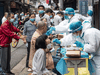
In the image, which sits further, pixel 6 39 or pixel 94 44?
pixel 6 39

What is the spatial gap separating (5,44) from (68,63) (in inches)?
116

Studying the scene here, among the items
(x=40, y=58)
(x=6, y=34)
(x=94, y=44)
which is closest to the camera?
(x=94, y=44)

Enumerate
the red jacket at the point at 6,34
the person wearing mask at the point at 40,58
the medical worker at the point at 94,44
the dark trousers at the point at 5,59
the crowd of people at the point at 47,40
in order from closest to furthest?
the medical worker at the point at 94,44 < the crowd of people at the point at 47,40 < the person wearing mask at the point at 40,58 < the red jacket at the point at 6,34 < the dark trousers at the point at 5,59

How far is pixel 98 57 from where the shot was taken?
4.62m

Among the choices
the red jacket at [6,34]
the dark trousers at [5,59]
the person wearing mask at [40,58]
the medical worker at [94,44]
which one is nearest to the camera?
the medical worker at [94,44]

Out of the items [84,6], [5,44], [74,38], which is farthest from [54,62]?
[84,6]

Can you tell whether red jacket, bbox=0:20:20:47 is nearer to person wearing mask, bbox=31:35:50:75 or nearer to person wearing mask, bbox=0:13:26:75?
person wearing mask, bbox=0:13:26:75

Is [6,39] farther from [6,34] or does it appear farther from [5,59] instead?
[5,59]

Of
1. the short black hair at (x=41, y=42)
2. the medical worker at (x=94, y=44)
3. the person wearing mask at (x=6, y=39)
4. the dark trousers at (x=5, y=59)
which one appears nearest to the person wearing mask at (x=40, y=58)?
the short black hair at (x=41, y=42)

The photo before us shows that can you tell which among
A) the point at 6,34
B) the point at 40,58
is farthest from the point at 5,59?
the point at 40,58

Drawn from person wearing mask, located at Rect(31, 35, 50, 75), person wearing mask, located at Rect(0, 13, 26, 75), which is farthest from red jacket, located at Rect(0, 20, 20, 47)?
person wearing mask, located at Rect(31, 35, 50, 75)

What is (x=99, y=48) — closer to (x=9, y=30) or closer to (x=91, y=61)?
(x=91, y=61)

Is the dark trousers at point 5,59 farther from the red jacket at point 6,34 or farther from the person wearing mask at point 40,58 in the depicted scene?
the person wearing mask at point 40,58

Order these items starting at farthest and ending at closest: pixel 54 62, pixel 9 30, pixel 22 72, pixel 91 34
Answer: pixel 22 72 < pixel 9 30 < pixel 54 62 < pixel 91 34
